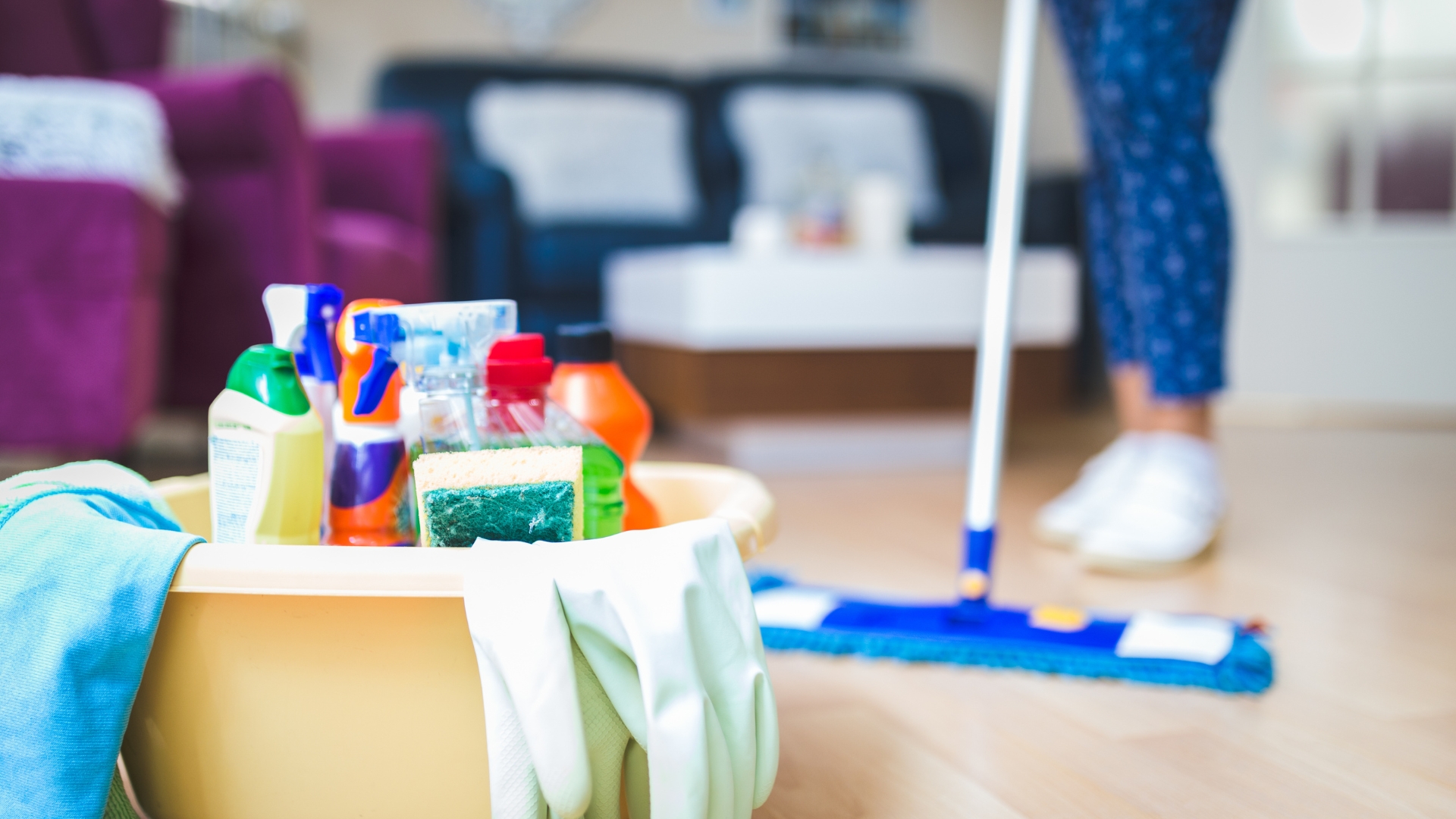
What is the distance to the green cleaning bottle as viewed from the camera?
0.57 metres

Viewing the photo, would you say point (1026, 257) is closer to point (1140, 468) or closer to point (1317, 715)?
point (1140, 468)

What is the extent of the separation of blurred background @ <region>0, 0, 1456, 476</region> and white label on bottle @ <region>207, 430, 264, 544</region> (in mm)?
729

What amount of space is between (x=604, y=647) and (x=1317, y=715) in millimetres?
533

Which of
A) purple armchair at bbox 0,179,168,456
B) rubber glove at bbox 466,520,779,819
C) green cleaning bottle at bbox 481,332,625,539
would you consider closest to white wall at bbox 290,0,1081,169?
purple armchair at bbox 0,179,168,456

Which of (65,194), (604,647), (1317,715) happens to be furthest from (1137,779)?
(65,194)

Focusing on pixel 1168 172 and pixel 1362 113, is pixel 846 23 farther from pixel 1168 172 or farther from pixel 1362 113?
pixel 1168 172

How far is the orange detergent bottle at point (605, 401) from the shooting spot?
2.19 ft

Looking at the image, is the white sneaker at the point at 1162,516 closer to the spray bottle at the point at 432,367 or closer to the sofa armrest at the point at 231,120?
the spray bottle at the point at 432,367

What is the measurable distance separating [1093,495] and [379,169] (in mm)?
1616

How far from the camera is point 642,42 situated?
345 cm

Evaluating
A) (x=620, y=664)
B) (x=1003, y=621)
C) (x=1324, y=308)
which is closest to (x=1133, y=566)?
(x=1003, y=621)

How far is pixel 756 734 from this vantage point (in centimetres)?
50

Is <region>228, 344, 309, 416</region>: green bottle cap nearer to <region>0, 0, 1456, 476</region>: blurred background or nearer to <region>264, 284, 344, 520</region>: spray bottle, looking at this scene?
<region>264, 284, 344, 520</region>: spray bottle

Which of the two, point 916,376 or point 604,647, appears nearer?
point 604,647
